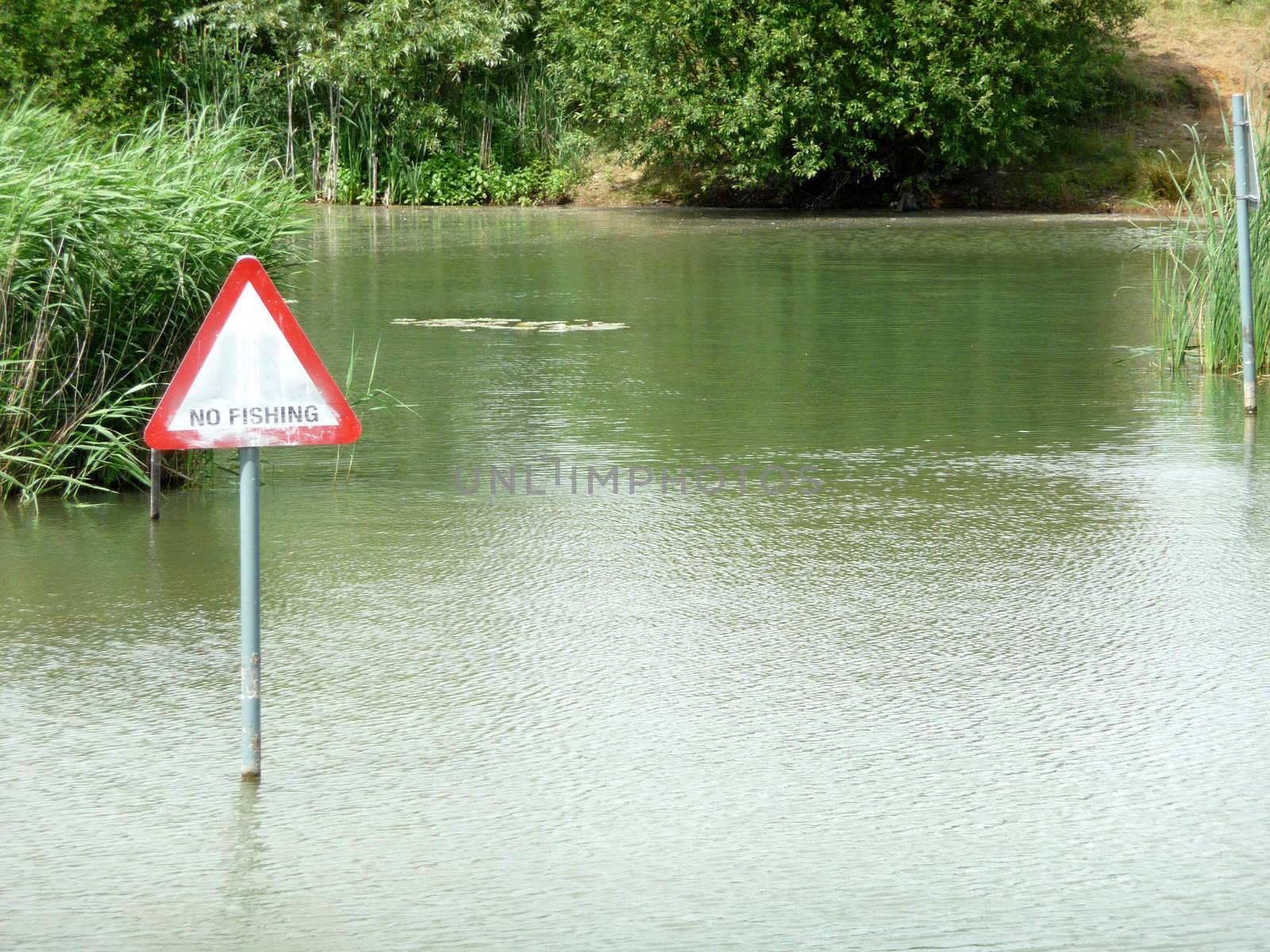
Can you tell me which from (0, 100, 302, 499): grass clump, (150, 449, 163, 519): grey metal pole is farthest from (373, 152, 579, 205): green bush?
(150, 449, 163, 519): grey metal pole

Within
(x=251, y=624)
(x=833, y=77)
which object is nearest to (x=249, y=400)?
(x=251, y=624)

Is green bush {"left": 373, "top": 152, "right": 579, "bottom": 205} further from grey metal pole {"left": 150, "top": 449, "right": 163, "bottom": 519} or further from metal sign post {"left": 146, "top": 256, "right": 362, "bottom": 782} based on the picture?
metal sign post {"left": 146, "top": 256, "right": 362, "bottom": 782}

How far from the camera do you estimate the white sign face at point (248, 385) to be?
4.29 m

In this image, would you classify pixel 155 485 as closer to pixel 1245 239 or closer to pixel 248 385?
pixel 248 385

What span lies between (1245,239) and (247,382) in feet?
23.1

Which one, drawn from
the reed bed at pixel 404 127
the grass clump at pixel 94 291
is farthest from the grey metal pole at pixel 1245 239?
the reed bed at pixel 404 127

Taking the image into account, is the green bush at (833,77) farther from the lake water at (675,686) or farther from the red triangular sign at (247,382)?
the red triangular sign at (247,382)

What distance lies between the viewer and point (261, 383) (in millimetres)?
4344

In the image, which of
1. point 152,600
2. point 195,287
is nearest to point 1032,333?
point 195,287

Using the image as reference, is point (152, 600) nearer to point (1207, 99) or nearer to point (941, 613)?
point (941, 613)

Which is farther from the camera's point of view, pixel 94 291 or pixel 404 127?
pixel 404 127

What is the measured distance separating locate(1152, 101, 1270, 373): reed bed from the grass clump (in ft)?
18.2

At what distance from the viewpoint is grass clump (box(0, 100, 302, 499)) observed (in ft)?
25.3

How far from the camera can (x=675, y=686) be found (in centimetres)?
519
